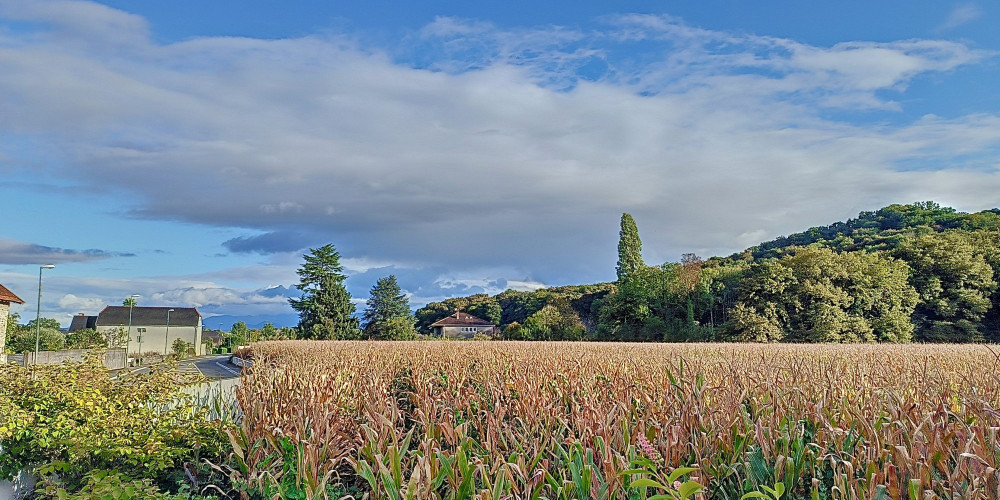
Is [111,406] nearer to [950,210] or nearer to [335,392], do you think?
[335,392]

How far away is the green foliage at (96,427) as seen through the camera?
4.87 m

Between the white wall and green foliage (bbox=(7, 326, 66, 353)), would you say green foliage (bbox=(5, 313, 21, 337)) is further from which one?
the white wall

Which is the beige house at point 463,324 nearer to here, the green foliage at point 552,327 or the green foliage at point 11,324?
the green foliage at point 552,327

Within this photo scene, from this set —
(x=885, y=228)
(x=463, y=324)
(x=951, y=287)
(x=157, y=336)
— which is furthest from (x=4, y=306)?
(x=885, y=228)

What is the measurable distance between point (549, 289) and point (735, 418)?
76.5 metres

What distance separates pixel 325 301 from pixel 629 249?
2449 centimetres

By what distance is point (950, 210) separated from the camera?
184 feet

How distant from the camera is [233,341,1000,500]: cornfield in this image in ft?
8.72

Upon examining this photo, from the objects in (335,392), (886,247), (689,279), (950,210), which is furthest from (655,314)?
(335,392)

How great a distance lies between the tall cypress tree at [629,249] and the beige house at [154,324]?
5114 centimetres

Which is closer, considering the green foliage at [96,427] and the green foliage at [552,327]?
the green foliage at [96,427]

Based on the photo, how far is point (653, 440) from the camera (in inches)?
136

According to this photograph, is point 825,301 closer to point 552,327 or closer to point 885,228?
point 552,327

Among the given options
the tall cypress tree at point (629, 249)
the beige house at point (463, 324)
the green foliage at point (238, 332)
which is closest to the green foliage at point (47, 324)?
the green foliage at point (238, 332)
